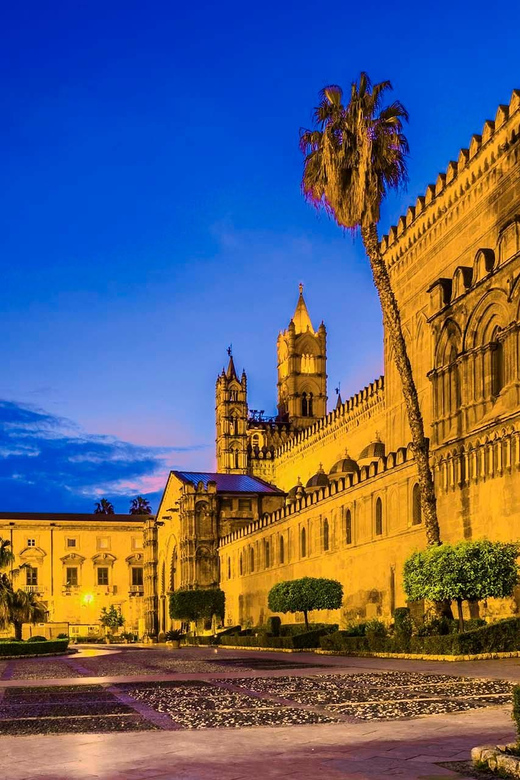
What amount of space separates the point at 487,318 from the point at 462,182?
1259 centimetres

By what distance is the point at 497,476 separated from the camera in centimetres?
2886

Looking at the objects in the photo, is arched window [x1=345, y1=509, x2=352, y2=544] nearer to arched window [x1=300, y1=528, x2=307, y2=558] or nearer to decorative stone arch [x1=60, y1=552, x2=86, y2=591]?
arched window [x1=300, y1=528, x2=307, y2=558]

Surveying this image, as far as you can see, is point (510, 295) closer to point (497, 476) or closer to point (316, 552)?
point (497, 476)

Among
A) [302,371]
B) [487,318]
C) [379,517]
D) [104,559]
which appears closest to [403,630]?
[487,318]

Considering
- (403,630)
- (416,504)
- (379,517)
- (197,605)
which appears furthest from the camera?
(197,605)

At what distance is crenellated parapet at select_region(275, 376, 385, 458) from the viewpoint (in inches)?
2756

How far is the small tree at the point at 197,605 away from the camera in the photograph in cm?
7319

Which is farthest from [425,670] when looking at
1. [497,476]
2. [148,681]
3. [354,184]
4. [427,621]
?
[354,184]

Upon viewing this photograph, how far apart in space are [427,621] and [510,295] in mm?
9436

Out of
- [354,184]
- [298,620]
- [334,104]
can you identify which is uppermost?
[334,104]

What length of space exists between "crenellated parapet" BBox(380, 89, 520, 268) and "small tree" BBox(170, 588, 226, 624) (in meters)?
34.0

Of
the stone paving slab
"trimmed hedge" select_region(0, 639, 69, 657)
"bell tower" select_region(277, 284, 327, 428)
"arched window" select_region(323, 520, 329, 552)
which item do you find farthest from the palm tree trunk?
"bell tower" select_region(277, 284, 327, 428)

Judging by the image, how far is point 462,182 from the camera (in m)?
40.7

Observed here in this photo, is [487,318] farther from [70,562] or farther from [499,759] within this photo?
[70,562]
